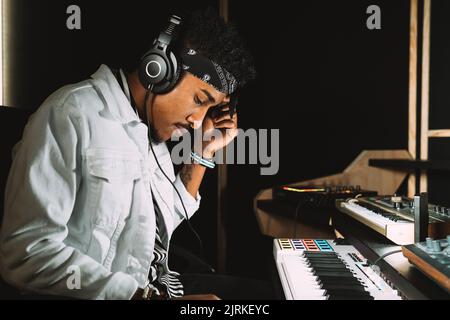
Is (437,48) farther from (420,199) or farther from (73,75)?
(73,75)

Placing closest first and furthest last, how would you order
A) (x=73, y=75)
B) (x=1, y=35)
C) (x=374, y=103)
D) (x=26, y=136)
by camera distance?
(x=26, y=136) < (x=1, y=35) < (x=73, y=75) < (x=374, y=103)

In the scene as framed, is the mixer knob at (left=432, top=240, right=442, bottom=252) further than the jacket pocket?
No

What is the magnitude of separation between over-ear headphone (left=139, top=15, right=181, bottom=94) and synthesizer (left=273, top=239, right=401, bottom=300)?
2.43ft

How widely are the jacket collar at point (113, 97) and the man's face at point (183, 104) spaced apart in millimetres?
124

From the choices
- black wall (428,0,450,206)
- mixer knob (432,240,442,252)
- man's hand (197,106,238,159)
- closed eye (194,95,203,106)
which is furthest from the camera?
black wall (428,0,450,206)

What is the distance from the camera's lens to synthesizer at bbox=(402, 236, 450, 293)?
83cm

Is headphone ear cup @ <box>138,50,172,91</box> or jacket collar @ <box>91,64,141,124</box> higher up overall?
headphone ear cup @ <box>138,50,172,91</box>

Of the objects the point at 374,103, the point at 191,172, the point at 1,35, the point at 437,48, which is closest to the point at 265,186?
the point at 191,172

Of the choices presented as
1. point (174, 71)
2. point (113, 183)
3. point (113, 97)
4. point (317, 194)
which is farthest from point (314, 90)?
point (113, 183)

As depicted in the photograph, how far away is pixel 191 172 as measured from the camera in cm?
180

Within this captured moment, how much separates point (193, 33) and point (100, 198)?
0.71m

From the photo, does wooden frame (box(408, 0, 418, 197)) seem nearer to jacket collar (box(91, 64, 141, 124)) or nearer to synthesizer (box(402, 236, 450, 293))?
synthesizer (box(402, 236, 450, 293))

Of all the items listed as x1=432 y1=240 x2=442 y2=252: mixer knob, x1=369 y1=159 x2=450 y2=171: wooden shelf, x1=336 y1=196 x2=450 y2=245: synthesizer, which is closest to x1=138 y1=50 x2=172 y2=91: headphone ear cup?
x1=336 y1=196 x2=450 y2=245: synthesizer

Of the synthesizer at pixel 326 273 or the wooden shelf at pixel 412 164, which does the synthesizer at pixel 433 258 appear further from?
the wooden shelf at pixel 412 164
